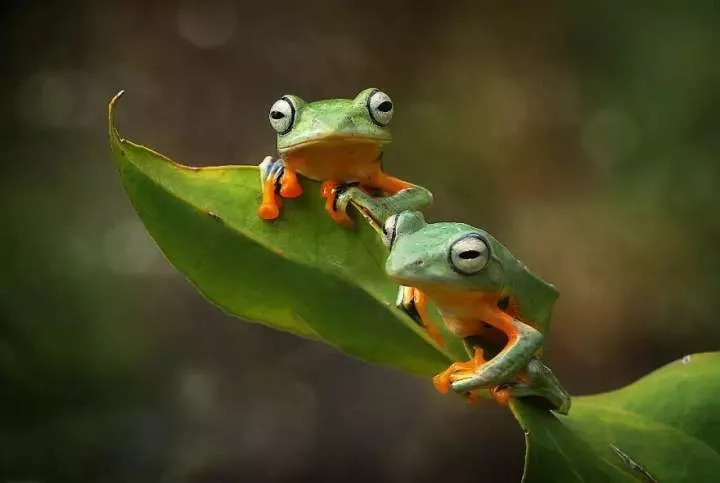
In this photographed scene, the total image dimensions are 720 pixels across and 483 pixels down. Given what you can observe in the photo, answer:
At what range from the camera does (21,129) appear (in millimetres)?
2582

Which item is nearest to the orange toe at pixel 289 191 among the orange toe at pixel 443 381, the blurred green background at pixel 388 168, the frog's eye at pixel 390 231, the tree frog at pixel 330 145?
the tree frog at pixel 330 145

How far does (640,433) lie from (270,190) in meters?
0.49

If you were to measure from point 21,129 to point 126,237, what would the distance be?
0.51 m

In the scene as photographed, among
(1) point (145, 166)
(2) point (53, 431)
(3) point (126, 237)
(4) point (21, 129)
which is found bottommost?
(2) point (53, 431)

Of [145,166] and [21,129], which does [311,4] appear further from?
[145,166]

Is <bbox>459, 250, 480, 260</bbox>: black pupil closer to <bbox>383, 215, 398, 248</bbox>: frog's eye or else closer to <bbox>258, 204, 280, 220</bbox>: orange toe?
<bbox>383, 215, 398, 248</bbox>: frog's eye

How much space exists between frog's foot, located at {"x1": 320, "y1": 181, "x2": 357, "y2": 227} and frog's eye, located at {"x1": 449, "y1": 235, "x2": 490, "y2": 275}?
4.8 inches

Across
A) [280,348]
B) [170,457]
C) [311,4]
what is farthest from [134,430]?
[311,4]

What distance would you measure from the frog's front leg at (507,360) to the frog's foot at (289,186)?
26cm

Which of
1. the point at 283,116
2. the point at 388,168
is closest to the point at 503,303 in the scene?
the point at 283,116

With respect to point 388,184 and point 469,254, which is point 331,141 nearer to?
point 388,184

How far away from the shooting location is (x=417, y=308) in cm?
90

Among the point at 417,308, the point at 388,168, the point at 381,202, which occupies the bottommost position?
the point at 388,168

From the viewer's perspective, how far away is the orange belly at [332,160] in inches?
36.8
